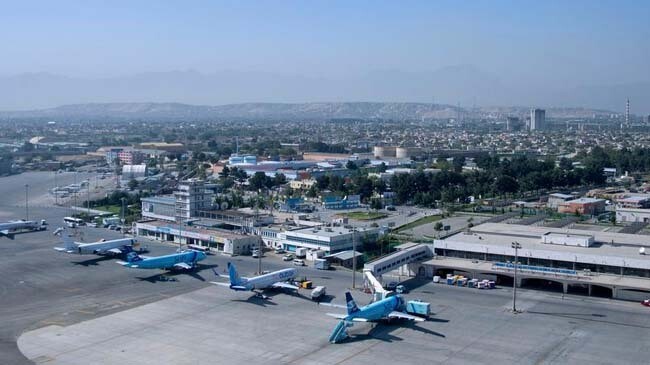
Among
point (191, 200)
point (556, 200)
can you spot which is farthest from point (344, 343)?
point (556, 200)

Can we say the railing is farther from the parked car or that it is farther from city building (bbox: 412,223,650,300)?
the parked car

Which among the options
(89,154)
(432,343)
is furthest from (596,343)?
(89,154)

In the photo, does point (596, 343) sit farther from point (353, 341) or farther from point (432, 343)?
point (353, 341)

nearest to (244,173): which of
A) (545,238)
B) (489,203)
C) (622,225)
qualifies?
(489,203)

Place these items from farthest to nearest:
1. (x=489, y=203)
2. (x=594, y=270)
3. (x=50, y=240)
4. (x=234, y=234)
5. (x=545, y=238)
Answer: (x=489, y=203)
(x=50, y=240)
(x=234, y=234)
(x=545, y=238)
(x=594, y=270)

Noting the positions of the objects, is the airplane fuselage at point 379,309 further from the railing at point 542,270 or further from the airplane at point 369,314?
the railing at point 542,270

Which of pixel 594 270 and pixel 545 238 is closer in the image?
pixel 594 270

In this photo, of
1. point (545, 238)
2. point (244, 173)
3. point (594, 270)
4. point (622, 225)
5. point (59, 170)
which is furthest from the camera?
point (59, 170)
